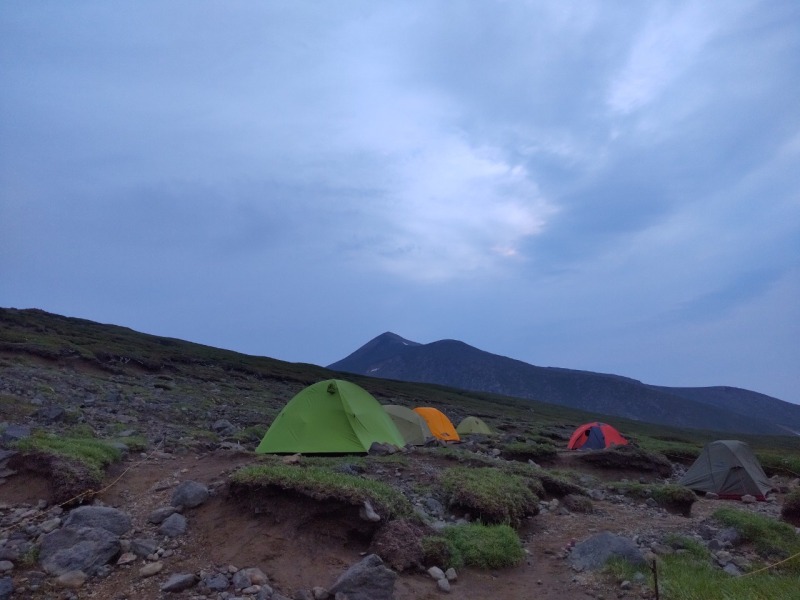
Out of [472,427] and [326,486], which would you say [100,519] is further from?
[472,427]

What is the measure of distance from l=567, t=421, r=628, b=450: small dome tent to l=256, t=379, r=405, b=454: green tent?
58.0ft

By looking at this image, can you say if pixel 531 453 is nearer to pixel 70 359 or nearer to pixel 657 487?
pixel 657 487

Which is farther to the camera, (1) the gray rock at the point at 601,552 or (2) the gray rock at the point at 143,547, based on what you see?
(1) the gray rock at the point at 601,552

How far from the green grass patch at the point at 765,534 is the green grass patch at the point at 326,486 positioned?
6.22 metres

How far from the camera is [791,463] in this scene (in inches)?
1059

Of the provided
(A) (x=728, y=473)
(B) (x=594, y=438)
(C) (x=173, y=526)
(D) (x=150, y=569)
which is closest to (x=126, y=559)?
(D) (x=150, y=569)

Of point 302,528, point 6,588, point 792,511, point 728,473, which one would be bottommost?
point 6,588

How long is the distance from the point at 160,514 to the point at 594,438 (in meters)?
27.0

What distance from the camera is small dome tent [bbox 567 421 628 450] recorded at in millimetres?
30438

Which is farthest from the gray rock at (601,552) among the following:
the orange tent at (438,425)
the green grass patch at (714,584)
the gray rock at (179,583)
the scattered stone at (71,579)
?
the orange tent at (438,425)

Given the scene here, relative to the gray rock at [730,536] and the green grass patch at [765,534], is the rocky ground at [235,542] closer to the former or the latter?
the gray rock at [730,536]

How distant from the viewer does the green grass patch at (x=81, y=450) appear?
31.8ft

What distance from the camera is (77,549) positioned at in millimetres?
7059

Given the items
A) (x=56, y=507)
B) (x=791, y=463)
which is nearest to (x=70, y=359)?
(x=56, y=507)
